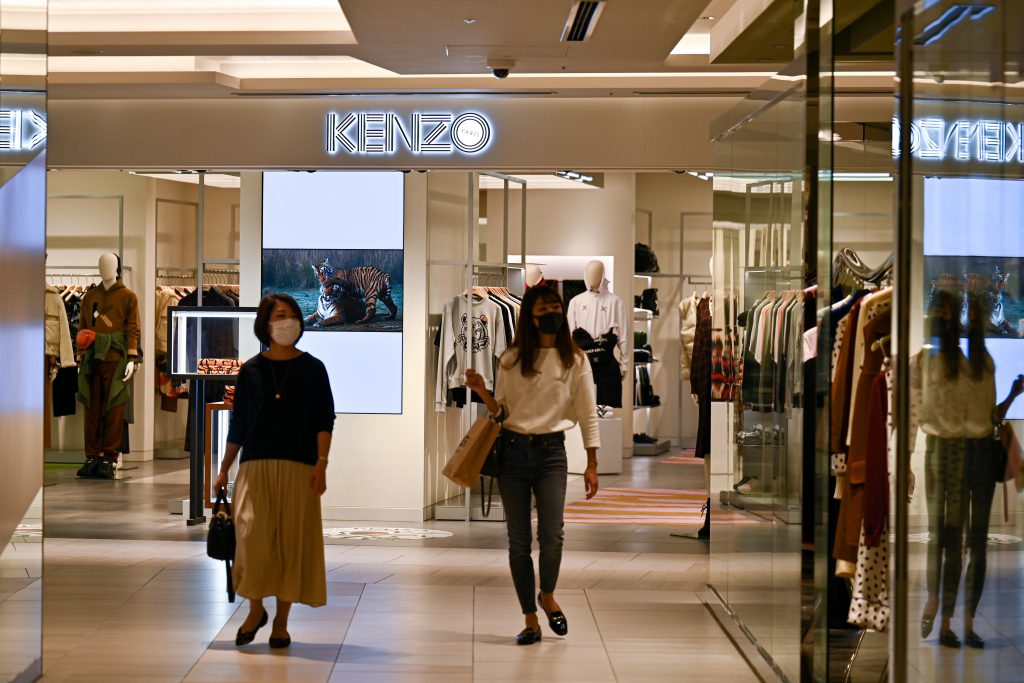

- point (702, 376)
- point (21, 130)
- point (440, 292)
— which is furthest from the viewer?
point (440, 292)

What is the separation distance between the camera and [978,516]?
3.37 m

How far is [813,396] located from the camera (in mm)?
4645

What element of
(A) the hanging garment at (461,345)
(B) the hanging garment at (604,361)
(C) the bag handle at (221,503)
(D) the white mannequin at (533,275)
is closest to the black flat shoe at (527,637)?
(C) the bag handle at (221,503)

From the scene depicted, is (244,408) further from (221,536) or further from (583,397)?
(583,397)

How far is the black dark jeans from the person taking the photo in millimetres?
5711

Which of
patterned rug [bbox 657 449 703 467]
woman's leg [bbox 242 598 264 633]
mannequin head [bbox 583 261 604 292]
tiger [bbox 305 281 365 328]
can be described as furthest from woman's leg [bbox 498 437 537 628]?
patterned rug [bbox 657 449 703 467]

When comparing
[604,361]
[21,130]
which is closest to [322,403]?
[21,130]

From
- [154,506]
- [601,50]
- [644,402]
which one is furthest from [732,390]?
[644,402]

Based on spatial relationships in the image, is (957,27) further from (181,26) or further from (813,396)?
(181,26)

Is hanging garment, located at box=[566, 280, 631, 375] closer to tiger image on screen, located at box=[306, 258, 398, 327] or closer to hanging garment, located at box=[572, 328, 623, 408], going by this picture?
hanging garment, located at box=[572, 328, 623, 408]

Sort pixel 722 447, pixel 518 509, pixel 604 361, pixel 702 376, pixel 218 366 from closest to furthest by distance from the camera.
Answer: pixel 518 509
pixel 722 447
pixel 702 376
pixel 218 366
pixel 604 361

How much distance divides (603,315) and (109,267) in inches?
182

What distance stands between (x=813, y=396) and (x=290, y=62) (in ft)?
18.4

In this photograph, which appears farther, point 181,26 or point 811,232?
point 181,26
